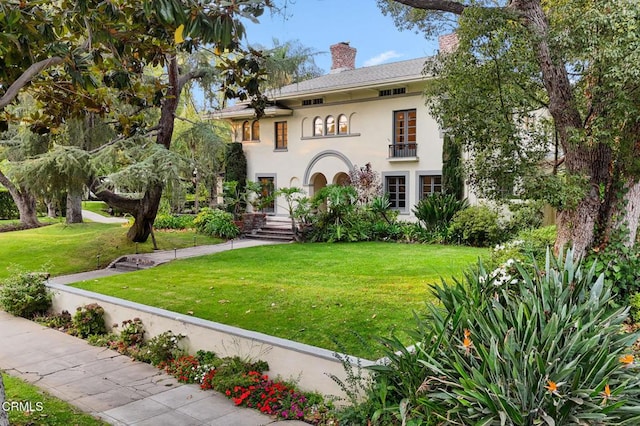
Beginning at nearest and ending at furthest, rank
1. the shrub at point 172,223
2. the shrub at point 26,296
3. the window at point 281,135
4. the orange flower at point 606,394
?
the orange flower at point 606,394 < the shrub at point 26,296 < the shrub at point 172,223 < the window at point 281,135

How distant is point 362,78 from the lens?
2048 cm

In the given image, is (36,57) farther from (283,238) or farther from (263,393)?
(283,238)

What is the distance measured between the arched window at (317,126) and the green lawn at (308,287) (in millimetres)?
7734

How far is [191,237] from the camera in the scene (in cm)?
1928

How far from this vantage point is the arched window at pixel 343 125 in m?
21.3

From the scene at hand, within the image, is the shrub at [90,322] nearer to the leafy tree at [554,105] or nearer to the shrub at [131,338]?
the shrub at [131,338]

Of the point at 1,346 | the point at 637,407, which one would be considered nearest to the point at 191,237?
the point at 1,346

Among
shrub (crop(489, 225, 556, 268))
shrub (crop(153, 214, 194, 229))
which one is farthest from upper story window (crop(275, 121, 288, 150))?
shrub (crop(489, 225, 556, 268))

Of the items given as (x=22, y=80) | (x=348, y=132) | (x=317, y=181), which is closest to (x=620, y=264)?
(x=22, y=80)

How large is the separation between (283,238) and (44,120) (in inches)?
499

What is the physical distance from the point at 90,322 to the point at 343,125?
14936 mm

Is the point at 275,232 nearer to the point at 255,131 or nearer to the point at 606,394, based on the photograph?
the point at 255,131

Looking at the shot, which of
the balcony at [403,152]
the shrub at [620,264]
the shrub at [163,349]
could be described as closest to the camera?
the shrub at [620,264]

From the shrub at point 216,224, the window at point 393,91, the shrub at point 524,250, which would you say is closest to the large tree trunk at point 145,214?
the shrub at point 216,224
